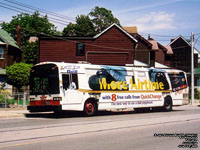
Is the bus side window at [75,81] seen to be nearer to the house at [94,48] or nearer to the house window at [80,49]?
the house at [94,48]

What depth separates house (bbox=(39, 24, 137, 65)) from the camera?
137ft

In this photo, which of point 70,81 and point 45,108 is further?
point 70,81

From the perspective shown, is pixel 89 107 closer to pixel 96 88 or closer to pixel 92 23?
pixel 96 88

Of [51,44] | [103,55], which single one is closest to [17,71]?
[51,44]

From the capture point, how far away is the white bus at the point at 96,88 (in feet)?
57.6

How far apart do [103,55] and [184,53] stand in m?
28.7

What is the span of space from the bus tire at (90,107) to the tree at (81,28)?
5737 centimetres

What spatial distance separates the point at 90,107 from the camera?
18828 millimetres

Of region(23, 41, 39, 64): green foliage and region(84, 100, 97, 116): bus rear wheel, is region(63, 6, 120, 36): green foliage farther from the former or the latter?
region(84, 100, 97, 116): bus rear wheel

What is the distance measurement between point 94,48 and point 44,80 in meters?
24.5

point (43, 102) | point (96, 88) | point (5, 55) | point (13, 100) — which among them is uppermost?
point (5, 55)

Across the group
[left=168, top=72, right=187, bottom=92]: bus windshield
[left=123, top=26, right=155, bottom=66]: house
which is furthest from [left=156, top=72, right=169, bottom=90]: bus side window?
[left=123, top=26, right=155, bottom=66]: house

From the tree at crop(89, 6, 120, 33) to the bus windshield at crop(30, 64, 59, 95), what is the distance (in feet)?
198

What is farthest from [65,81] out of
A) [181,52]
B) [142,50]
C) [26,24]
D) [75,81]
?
[26,24]
